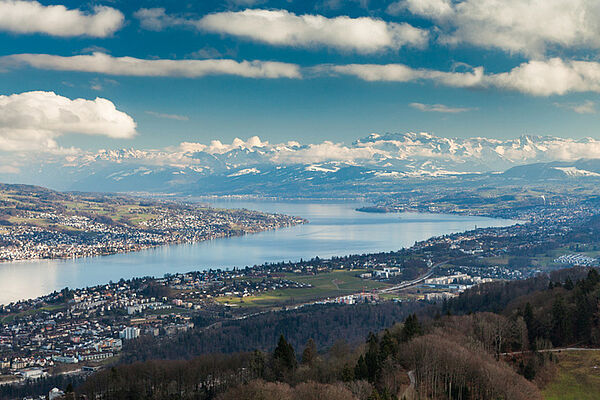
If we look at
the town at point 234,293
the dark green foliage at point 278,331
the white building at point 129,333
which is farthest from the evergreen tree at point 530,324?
the white building at point 129,333

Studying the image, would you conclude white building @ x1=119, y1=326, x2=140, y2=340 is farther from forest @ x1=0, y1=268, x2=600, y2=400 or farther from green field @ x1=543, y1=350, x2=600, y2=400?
green field @ x1=543, y1=350, x2=600, y2=400

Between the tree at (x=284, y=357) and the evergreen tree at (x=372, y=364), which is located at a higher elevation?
the evergreen tree at (x=372, y=364)

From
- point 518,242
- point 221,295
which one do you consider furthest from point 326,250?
point 221,295

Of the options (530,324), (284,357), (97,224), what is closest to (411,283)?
(530,324)

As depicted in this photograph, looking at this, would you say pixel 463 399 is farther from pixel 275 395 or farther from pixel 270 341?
pixel 270 341

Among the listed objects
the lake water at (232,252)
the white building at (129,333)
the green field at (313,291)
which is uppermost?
the lake water at (232,252)

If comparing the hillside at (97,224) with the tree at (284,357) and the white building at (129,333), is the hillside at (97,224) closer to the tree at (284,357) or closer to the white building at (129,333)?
the white building at (129,333)
